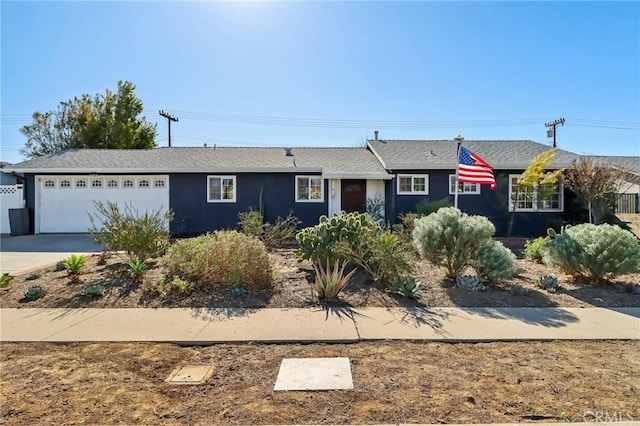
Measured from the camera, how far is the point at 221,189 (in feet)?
47.8

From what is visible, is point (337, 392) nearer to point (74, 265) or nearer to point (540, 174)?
point (74, 265)

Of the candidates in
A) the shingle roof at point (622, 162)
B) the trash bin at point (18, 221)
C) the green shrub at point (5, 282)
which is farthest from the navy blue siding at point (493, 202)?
the trash bin at point (18, 221)

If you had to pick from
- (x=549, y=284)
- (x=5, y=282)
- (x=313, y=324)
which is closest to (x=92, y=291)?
(x=5, y=282)

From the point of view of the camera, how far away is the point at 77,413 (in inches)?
113

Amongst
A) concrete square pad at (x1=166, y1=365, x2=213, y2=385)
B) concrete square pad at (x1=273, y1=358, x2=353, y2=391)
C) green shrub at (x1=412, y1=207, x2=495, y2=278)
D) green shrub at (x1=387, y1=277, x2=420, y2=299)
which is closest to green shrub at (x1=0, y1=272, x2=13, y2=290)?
concrete square pad at (x1=166, y1=365, x2=213, y2=385)

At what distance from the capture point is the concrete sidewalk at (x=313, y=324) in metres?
4.47

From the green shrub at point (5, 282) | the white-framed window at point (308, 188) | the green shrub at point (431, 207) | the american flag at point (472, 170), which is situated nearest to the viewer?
the green shrub at point (5, 282)

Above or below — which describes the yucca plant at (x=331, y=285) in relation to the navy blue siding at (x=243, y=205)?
below

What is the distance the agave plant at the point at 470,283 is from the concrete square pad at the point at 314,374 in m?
→ 3.54

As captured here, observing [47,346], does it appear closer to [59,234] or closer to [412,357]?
[412,357]

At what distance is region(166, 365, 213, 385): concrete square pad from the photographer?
337cm

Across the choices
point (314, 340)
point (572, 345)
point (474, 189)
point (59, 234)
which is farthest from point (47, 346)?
point (474, 189)

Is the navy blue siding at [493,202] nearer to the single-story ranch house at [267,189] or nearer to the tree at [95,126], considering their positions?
the single-story ranch house at [267,189]

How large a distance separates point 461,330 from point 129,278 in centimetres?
582
